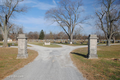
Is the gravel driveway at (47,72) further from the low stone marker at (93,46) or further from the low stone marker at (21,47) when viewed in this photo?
the low stone marker at (93,46)

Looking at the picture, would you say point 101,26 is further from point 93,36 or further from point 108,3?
point 93,36

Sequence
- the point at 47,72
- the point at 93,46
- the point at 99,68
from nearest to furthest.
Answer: the point at 47,72
the point at 99,68
the point at 93,46

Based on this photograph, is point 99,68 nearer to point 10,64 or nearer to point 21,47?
point 10,64

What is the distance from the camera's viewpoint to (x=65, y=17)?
3102 cm

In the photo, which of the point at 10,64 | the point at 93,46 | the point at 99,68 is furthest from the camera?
the point at 93,46

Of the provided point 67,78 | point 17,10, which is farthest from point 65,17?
point 67,78

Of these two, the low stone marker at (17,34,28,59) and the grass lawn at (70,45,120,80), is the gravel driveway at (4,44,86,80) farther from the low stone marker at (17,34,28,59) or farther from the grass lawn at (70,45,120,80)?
the low stone marker at (17,34,28,59)

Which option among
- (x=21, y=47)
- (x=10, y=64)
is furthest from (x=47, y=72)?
(x=21, y=47)

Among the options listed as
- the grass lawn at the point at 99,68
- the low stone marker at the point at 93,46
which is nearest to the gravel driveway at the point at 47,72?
the grass lawn at the point at 99,68

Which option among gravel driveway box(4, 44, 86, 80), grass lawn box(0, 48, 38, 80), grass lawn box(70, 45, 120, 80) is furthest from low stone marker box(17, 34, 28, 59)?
grass lawn box(70, 45, 120, 80)

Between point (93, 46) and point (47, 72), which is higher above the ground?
point (93, 46)

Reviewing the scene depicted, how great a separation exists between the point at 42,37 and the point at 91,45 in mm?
75236

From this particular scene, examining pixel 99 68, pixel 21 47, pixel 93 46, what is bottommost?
pixel 99 68

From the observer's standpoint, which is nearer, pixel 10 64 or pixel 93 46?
pixel 10 64
